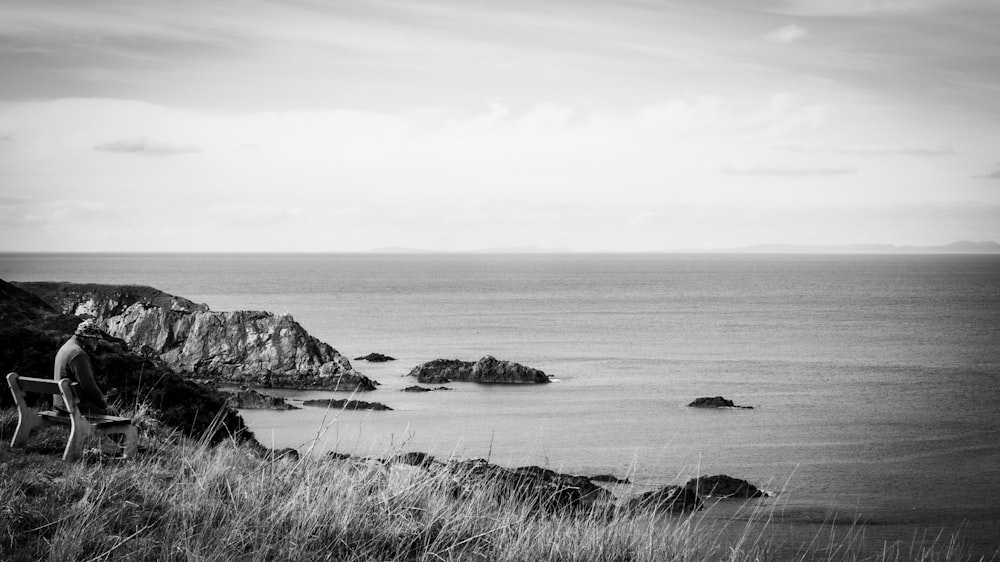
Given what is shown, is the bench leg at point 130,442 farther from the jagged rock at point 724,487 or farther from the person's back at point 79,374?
the jagged rock at point 724,487

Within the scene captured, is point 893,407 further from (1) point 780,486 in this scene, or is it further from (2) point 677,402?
(1) point 780,486

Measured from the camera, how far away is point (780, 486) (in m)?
31.7

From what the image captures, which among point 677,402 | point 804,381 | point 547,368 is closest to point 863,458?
point 677,402

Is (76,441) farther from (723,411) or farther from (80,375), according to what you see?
(723,411)

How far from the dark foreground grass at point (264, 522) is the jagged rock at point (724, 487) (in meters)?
20.5

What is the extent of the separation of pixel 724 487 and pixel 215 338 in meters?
34.8

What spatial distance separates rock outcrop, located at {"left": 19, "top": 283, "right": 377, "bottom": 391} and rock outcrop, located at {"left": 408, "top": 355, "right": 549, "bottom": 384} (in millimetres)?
4898

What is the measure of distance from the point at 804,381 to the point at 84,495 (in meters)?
57.9

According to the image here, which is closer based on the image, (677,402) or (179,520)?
(179,520)

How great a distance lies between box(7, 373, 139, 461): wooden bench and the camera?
9516mm

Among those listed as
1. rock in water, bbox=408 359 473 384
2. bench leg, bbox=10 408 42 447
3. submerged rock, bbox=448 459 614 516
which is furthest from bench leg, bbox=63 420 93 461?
rock in water, bbox=408 359 473 384

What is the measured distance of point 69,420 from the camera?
10094 mm

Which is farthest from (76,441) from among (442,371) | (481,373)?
(442,371)

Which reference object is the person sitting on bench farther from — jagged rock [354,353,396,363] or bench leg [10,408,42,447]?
jagged rock [354,353,396,363]
